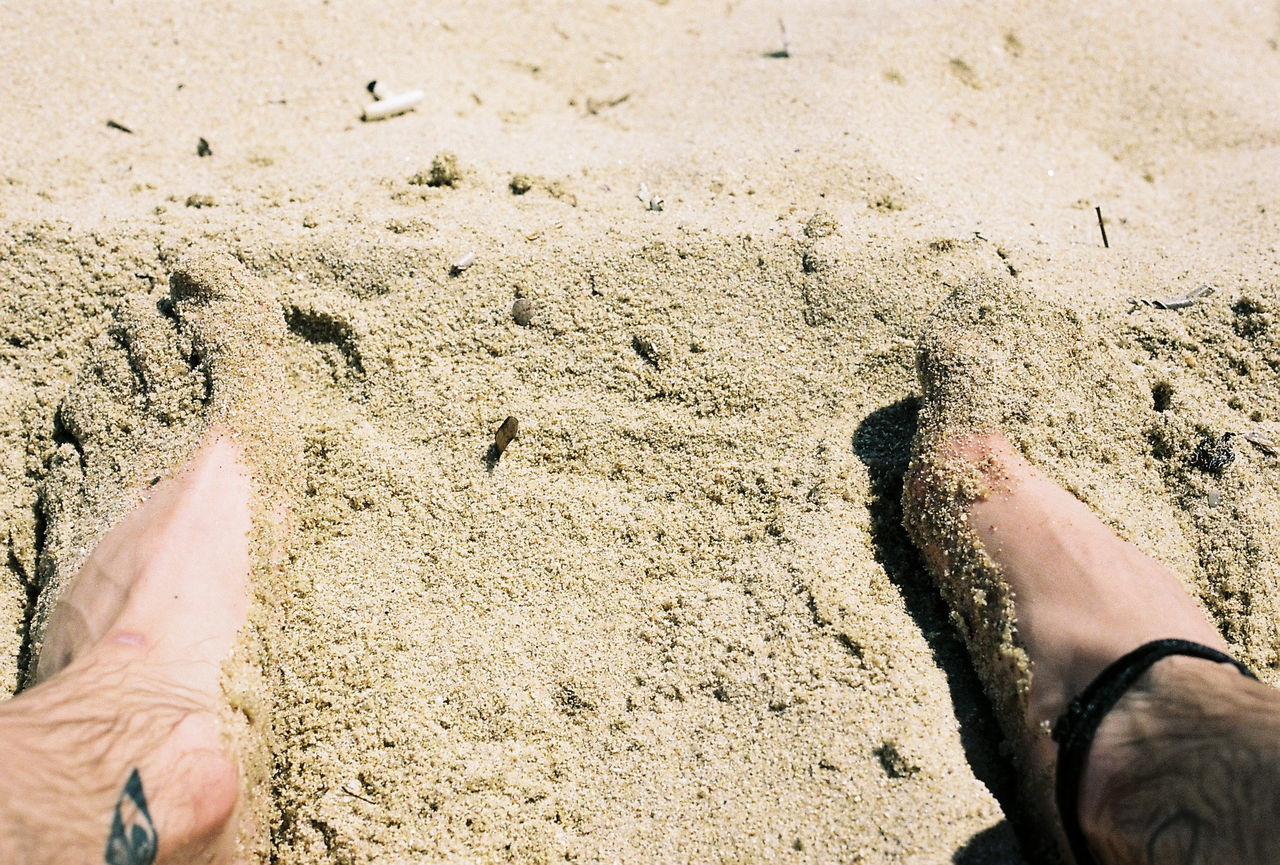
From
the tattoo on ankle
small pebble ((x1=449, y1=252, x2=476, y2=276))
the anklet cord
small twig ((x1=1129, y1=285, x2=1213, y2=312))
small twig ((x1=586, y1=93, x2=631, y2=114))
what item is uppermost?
small twig ((x1=586, y1=93, x2=631, y2=114))

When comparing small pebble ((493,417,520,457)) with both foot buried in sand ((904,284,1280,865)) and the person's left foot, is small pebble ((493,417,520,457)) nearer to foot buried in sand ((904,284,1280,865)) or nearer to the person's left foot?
the person's left foot

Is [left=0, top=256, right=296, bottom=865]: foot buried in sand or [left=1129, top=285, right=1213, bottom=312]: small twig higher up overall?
[left=1129, top=285, right=1213, bottom=312]: small twig

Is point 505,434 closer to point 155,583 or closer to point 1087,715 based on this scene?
point 155,583

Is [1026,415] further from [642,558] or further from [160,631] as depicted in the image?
[160,631]

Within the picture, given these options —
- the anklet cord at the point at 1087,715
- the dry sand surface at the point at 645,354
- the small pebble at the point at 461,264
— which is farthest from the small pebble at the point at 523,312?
the anklet cord at the point at 1087,715

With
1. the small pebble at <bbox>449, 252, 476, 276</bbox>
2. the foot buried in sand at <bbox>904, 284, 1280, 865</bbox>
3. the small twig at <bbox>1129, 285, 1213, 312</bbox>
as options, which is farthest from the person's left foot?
the small twig at <bbox>1129, 285, 1213, 312</bbox>

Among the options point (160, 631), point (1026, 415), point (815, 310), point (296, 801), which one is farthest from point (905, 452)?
point (160, 631)

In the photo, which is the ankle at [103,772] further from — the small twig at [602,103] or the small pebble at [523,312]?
the small twig at [602,103]
